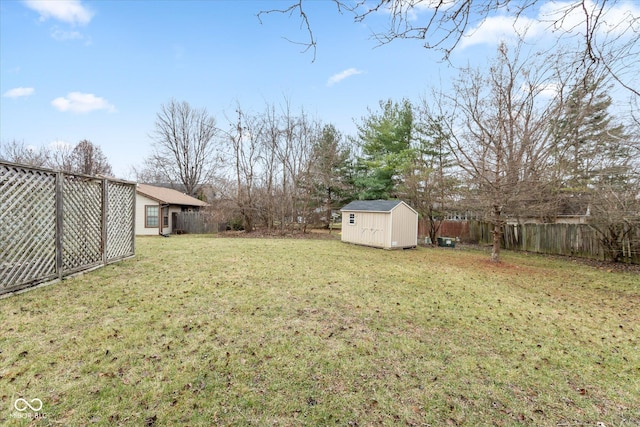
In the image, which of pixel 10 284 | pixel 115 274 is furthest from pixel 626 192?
pixel 10 284

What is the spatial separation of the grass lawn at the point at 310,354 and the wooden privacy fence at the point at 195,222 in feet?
42.5

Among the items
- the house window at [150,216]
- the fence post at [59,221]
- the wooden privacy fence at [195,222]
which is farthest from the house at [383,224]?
the house window at [150,216]

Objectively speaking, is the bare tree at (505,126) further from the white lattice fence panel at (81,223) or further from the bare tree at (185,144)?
the bare tree at (185,144)

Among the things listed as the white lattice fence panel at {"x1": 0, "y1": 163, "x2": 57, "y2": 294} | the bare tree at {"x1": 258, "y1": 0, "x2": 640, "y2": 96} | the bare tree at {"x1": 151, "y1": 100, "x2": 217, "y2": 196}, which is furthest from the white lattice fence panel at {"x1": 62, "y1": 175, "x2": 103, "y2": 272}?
the bare tree at {"x1": 151, "y1": 100, "x2": 217, "y2": 196}

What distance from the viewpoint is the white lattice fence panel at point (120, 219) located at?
21.4ft

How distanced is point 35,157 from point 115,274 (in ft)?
85.8

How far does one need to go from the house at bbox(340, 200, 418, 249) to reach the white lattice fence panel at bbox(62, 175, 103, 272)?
31.1ft

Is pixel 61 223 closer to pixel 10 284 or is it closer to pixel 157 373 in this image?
pixel 10 284

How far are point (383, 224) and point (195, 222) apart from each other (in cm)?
1252

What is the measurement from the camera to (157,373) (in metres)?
2.45

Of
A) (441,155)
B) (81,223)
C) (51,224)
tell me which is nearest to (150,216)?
(81,223)

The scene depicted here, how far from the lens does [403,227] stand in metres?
12.3

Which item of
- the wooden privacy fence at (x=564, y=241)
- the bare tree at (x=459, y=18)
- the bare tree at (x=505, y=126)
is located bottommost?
the wooden privacy fence at (x=564, y=241)

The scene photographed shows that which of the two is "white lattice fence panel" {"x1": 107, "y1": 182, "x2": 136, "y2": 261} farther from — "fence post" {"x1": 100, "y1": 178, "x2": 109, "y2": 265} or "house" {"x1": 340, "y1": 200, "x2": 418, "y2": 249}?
"house" {"x1": 340, "y1": 200, "x2": 418, "y2": 249}
